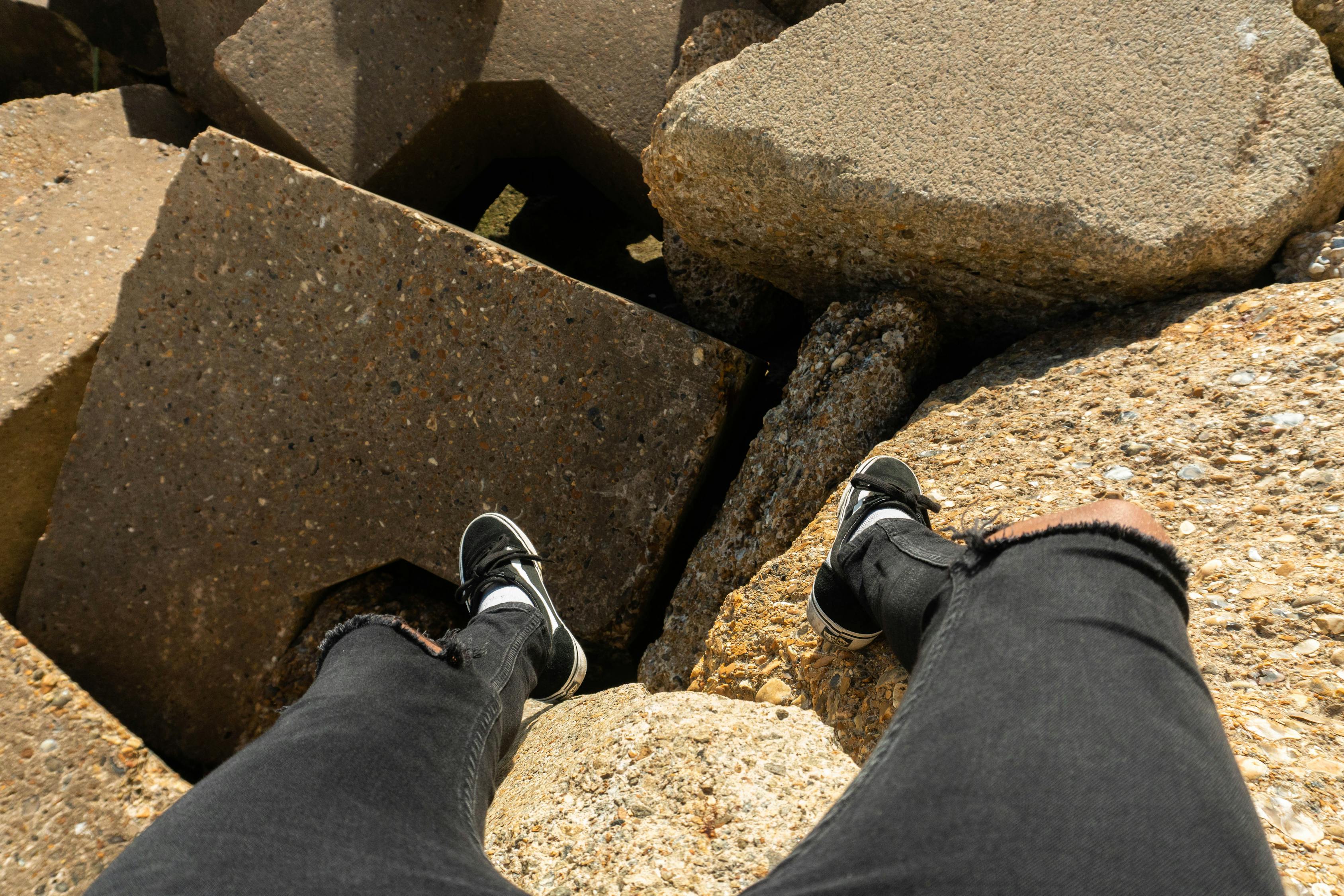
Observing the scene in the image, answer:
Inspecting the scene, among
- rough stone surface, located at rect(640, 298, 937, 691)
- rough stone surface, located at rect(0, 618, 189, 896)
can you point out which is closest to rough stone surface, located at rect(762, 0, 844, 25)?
rough stone surface, located at rect(640, 298, 937, 691)

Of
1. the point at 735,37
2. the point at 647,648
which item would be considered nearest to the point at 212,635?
the point at 647,648

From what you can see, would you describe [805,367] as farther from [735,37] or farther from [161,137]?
[161,137]

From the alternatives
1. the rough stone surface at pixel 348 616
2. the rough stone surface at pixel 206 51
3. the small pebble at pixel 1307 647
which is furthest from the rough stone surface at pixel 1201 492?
the rough stone surface at pixel 206 51

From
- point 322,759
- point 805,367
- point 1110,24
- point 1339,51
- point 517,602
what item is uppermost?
point 1339,51

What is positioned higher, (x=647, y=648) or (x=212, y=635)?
(x=647, y=648)

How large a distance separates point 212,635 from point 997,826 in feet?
6.61

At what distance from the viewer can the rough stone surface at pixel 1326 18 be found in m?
1.71

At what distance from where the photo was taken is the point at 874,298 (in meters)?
1.78

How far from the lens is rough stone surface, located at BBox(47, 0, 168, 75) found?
2992mm

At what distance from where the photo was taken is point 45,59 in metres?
3.07

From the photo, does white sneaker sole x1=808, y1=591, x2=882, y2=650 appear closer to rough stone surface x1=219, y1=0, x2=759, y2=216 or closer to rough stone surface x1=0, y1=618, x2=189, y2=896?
rough stone surface x1=0, y1=618, x2=189, y2=896

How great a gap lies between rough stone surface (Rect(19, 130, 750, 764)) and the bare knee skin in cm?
101

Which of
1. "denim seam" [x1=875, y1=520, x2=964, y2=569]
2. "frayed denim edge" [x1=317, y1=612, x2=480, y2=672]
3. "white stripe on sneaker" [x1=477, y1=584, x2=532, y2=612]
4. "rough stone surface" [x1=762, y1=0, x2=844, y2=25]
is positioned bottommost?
"frayed denim edge" [x1=317, y1=612, x2=480, y2=672]

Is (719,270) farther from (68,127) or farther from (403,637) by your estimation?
(68,127)
